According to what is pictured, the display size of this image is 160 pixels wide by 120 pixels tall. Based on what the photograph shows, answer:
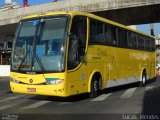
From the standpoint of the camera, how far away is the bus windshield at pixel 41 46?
13109 millimetres

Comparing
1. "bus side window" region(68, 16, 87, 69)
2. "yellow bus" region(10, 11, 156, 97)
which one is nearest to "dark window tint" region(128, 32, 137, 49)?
"yellow bus" region(10, 11, 156, 97)

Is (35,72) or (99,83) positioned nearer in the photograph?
(35,72)

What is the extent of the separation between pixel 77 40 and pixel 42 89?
2.01 meters

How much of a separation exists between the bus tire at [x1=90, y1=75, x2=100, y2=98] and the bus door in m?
0.73

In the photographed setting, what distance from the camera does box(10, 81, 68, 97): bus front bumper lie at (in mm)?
12902

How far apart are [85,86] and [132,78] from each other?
640 centimetres

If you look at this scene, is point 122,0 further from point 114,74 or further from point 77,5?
point 114,74

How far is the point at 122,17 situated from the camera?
3394 cm

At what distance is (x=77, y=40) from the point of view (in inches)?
536

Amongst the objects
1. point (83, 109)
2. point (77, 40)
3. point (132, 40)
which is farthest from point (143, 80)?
point (83, 109)

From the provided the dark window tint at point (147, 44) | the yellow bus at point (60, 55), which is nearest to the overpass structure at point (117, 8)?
the dark window tint at point (147, 44)

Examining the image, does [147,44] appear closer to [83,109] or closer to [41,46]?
[41,46]

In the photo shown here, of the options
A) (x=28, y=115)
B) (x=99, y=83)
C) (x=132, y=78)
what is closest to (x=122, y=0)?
(x=132, y=78)

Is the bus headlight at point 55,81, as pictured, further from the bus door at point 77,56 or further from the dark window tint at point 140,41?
the dark window tint at point 140,41
